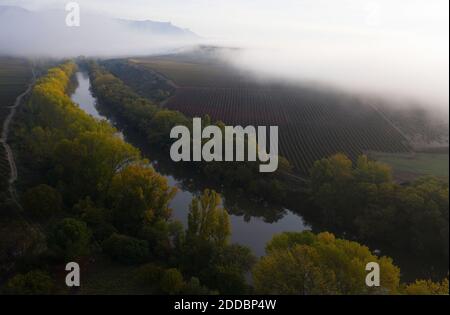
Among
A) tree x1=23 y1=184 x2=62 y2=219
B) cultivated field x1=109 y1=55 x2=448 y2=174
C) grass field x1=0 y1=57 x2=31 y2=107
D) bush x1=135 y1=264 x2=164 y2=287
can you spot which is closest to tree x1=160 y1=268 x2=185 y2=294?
bush x1=135 y1=264 x2=164 y2=287

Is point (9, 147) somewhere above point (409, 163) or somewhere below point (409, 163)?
below

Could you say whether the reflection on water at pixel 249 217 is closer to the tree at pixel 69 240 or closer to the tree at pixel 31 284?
the tree at pixel 69 240

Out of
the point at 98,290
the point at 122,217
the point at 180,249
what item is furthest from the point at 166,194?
the point at 98,290

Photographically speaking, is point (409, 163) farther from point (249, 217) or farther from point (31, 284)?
point (31, 284)

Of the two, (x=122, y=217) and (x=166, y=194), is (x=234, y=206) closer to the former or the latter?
(x=166, y=194)

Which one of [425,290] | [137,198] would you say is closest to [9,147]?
[137,198]

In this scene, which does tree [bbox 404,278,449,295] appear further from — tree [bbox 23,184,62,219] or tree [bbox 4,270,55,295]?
tree [bbox 23,184,62,219]

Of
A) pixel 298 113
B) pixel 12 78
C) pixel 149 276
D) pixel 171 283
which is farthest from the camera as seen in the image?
pixel 12 78
